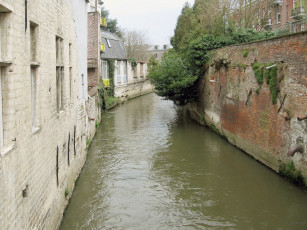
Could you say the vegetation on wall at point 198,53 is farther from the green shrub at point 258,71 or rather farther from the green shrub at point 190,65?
the green shrub at point 258,71

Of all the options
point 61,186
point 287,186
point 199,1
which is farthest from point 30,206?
point 199,1

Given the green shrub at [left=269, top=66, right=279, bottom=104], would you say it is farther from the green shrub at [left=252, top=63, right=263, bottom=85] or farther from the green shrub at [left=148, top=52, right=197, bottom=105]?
the green shrub at [left=148, top=52, right=197, bottom=105]

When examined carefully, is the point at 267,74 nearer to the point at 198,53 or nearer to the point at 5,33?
the point at 198,53

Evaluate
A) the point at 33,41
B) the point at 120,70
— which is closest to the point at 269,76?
the point at 33,41

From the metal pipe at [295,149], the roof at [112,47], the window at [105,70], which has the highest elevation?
the roof at [112,47]

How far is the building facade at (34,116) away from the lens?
4004mm

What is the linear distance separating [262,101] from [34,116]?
8.34 metres

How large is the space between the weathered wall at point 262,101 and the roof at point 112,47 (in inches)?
580

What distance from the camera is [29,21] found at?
16.8ft

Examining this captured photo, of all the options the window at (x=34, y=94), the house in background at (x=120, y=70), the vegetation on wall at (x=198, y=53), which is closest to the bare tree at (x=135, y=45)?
the house in background at (x=120, y=70)

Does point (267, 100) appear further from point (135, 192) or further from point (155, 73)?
point (155, 73)

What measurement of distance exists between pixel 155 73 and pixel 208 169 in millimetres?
9380

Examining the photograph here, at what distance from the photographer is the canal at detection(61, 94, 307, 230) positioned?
7.68 meters

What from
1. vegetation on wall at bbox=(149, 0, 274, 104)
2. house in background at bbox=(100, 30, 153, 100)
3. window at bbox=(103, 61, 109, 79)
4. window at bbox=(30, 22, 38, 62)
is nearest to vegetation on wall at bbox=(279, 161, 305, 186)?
window at bbox=(30, 22, 38, 62)
